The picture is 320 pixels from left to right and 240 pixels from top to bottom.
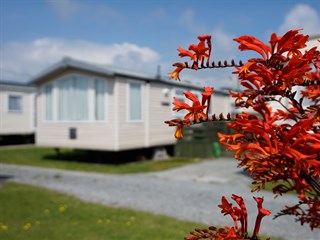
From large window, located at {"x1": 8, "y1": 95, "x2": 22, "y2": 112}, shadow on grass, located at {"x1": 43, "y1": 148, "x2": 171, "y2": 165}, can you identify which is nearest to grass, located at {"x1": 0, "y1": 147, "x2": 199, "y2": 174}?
shadow on grass, located at {"x1": 43, "y1": 148, "x2": 171, "y2": 165}

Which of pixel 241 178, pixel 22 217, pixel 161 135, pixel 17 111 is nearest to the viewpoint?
pixel 22 217

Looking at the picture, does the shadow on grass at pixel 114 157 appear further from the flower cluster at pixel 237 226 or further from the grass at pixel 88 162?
the flower cluster at pixel 237 226

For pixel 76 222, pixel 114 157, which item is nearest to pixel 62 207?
pixel 76 222

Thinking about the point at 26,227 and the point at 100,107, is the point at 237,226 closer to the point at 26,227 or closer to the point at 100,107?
the point at 26,227

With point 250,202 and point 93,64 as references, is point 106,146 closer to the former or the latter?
point 93,64

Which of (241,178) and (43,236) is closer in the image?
(43,236)

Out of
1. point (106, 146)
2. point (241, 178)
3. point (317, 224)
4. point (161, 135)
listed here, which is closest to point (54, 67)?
point (106, 146)

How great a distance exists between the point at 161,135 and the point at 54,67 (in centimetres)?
470

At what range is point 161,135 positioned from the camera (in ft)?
45.5

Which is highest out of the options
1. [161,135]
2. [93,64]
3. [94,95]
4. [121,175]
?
[93,64]

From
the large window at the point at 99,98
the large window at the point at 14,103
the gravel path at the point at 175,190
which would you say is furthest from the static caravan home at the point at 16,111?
Answer: the large window at the point at 99,98

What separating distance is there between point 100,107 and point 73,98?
4.10ft

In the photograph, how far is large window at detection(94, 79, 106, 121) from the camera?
12.0m

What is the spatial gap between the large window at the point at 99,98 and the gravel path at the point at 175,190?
90.6 inches
